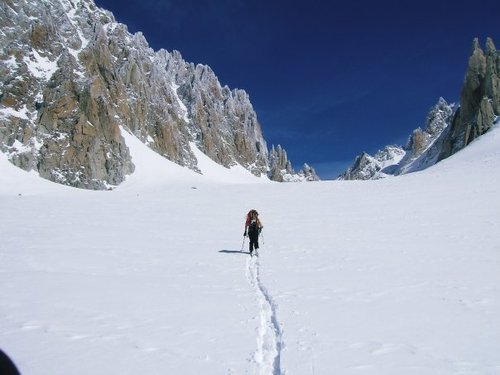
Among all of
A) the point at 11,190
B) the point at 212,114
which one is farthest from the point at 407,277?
the point at 212,114

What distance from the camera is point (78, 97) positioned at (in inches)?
3285

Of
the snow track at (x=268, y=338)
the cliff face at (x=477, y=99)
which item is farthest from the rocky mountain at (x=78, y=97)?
the cliff face at (x=477, y=99)

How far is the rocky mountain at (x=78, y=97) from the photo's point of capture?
245 feet

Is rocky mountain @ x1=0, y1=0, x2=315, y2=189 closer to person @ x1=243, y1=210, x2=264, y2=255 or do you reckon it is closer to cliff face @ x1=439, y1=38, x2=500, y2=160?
person @ x1=243, y1=210, x2=264, y2=255

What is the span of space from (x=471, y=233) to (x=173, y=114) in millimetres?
122960

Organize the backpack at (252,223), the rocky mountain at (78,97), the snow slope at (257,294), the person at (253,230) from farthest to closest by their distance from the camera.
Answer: the rocky mountain at (78,97), the backpack at (252,223), the person at (253,230), the snow slope at (257,294)

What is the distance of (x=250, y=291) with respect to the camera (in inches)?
402

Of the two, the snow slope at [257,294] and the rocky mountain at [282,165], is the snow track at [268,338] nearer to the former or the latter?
the snow slope at [257,294]

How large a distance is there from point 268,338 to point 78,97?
8641 cm

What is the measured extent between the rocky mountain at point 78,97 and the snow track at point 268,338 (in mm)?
70562

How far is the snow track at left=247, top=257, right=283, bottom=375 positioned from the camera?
566 centimetres

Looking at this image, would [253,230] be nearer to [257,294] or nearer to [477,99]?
[257,294]

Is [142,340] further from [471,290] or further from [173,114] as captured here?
[173,114]

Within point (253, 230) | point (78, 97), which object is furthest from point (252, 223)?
point (78, 97)
